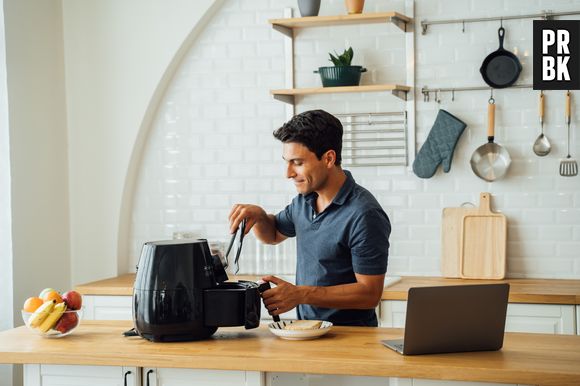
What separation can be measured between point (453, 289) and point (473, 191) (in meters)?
2.33

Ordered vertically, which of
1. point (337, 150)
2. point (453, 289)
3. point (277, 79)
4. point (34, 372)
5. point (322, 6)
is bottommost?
point (34, 372)

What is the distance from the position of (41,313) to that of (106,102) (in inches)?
99.4

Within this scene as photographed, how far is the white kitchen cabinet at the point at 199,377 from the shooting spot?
2.88 m

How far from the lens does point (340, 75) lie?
494cm

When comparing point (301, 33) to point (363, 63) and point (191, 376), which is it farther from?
point (191, 376)

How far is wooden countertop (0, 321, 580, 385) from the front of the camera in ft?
8.66

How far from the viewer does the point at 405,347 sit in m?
2.80

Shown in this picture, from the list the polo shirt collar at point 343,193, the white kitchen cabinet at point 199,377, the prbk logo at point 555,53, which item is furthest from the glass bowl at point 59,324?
the prbk logo at point 555,53

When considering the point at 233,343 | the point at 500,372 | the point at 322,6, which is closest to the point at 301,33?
the point at 322,6

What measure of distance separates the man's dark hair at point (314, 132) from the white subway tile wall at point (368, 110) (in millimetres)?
1810

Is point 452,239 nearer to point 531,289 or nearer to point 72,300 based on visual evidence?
point 531,289

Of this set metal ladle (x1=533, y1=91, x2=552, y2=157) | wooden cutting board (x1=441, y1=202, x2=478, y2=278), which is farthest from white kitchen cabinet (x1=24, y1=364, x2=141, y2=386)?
metal ladle (x1=533, y1=91, x2=552, y2=157)

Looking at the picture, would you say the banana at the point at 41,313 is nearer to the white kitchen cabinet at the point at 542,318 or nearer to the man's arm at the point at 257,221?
the man's arm at the point at 257,221

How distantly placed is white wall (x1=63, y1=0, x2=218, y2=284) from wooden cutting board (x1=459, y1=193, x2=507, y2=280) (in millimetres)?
2127
